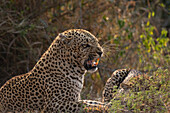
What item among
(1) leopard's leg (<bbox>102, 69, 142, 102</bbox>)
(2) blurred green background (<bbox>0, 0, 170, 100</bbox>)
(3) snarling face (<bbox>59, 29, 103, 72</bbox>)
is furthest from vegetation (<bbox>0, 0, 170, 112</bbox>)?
(3) snarling face (<bbox>59, 29, 103, 72</bbox>)

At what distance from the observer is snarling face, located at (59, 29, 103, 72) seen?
6062 millimetres

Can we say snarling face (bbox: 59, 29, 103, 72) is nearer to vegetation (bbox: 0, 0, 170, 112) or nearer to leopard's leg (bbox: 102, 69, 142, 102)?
leopard's leg (bbox: 102, 69, 142, 102)

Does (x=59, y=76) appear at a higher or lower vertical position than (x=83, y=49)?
lower

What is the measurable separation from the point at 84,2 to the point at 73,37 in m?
4.22

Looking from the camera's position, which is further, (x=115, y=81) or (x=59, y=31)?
(x=59, y=31)

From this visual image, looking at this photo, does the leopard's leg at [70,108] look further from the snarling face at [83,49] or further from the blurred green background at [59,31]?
the blurred green background at [59,31]

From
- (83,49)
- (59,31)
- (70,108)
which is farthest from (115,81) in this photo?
(59,31)

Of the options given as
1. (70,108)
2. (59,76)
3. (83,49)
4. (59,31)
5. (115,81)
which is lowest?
(70,108)

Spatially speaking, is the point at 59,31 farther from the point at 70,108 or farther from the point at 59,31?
the point at 70,108

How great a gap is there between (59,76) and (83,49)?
603 mm

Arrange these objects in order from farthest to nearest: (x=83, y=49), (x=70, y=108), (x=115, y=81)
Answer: (x=115, y=81) < (x=83, y=49) < (x=70, y=108)

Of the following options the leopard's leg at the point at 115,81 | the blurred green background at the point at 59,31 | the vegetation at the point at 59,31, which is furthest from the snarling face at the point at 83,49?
the blurred green background at the point at 59,31

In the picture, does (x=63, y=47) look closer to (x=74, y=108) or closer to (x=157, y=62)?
(x=74, y=108)

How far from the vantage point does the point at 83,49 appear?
608 cm
